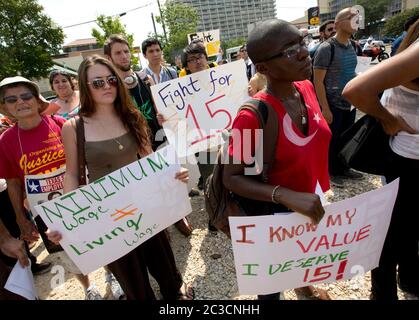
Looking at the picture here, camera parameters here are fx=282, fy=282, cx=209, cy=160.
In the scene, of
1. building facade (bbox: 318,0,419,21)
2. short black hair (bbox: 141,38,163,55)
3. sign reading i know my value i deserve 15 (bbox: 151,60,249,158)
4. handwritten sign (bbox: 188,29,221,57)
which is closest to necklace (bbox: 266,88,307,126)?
sign reading i know my value i deserve 15 (bbox: 151,60,249,158)

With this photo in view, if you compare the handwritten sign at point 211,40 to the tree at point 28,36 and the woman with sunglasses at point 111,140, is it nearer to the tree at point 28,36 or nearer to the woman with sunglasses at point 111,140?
the woman with sunglasses at point 111,140

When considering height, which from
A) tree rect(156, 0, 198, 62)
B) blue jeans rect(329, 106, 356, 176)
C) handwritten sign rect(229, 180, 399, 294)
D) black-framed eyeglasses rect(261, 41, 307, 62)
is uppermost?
tree rect(156, 0, 198, 62)

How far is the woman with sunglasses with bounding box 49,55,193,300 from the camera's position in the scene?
178cm

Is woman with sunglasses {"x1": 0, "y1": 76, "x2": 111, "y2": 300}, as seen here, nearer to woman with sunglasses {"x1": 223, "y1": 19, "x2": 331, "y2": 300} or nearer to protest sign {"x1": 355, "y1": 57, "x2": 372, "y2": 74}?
woman with sunglasses {"x1": 223, "y1": 19, "x2": 331, "y2": 300}

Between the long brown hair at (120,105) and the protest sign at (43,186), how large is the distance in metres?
0.62

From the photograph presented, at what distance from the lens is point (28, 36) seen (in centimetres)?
3328

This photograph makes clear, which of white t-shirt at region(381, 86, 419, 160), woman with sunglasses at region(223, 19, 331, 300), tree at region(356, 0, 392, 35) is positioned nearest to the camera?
woman with sunglasses at region(223, 19, 331, 300)

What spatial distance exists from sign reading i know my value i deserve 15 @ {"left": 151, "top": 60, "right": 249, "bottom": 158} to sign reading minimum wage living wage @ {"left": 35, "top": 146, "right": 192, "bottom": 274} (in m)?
0.61

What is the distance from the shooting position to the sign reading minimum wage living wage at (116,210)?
5.42 ft

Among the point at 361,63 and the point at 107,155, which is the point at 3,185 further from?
the point at 361,63

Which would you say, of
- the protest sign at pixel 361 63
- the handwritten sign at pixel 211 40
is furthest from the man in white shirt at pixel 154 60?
the handwritten sign at pixel 211 40

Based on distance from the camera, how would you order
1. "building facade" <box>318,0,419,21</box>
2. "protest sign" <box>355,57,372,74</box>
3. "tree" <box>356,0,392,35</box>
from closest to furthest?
1. "protest sign" <box>355,57,372,74</box>
2. "building facade" <box>318,0,419,21</box>
3. "tree" <box>356,0,392,35</box>

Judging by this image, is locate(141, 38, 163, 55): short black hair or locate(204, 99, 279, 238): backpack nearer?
locate(204, 99, 279, 238): backpack
